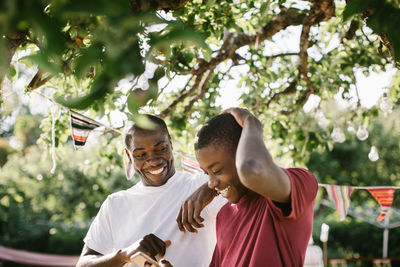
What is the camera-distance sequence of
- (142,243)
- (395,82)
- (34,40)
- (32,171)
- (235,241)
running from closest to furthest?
(34,40) < (235,241) < (142,243) < (395,82) < (32,171)

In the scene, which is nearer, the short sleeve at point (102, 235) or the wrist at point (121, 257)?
the wrist at point (121, 257)

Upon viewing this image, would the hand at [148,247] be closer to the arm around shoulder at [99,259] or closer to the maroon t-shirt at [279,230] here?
the arm around shoulder at [99,259]

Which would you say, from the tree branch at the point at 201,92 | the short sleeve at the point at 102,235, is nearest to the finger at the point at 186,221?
the short sleeve at the point at 102,235

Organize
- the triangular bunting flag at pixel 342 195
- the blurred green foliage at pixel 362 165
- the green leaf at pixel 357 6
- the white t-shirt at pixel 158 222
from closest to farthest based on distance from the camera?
the green leaf at pixel 357 6, the white t-shirt at pixel 158 222, the triangular bunting flag at pixel 342 195, the blurred green foliage at pixel 362 165

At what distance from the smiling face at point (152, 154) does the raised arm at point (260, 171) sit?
1.01 meters

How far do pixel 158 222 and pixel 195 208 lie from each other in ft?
1.29

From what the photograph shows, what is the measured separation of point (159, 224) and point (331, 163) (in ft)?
62.8

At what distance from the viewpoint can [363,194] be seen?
69.8ft

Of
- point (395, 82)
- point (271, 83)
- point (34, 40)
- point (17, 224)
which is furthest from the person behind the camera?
point (17, 224)

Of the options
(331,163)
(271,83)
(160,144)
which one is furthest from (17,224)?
(160,144)

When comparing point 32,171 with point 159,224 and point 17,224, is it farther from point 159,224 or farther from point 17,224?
point 159,224

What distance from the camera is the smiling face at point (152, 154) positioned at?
2406mm

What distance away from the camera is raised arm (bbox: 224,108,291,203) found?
1.34 meters

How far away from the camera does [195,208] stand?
6.50 feet
